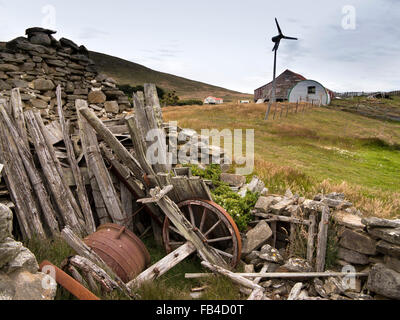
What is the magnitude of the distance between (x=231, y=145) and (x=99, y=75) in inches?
252

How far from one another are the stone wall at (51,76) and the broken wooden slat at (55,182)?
4.44 meters

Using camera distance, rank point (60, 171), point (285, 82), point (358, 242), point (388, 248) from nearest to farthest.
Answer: point (388, 248) < point (358, 242) < point (60, 171) < point (285, 82)

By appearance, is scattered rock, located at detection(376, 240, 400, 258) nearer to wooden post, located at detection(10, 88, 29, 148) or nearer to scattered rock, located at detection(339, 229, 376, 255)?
scattered rock, located at detection(339, 229, 376, 255)

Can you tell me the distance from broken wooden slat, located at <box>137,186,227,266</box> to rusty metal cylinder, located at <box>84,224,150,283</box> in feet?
2.36

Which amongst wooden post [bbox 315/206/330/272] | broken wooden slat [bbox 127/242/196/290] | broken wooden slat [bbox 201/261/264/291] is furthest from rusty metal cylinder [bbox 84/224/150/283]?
wooden post [bbox 315/206/330/272]

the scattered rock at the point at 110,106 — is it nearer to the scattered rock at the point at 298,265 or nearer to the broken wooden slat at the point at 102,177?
the broken wooden slat at the point at 102,177

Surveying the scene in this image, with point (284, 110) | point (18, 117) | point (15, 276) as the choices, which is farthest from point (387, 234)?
point (284, 110)

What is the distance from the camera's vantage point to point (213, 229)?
18.2 feet

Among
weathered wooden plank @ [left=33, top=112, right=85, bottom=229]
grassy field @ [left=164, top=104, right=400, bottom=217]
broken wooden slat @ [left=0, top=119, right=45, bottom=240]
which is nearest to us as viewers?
broken wooden slat @ [left=0, top=119, right=45, bottom=240]

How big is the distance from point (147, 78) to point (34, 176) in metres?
96.3

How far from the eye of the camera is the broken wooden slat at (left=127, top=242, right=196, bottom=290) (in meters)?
4.41

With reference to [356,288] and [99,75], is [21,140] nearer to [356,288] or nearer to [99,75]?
[99,75]

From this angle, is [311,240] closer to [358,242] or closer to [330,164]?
[358,242]

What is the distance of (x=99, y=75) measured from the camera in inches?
452
